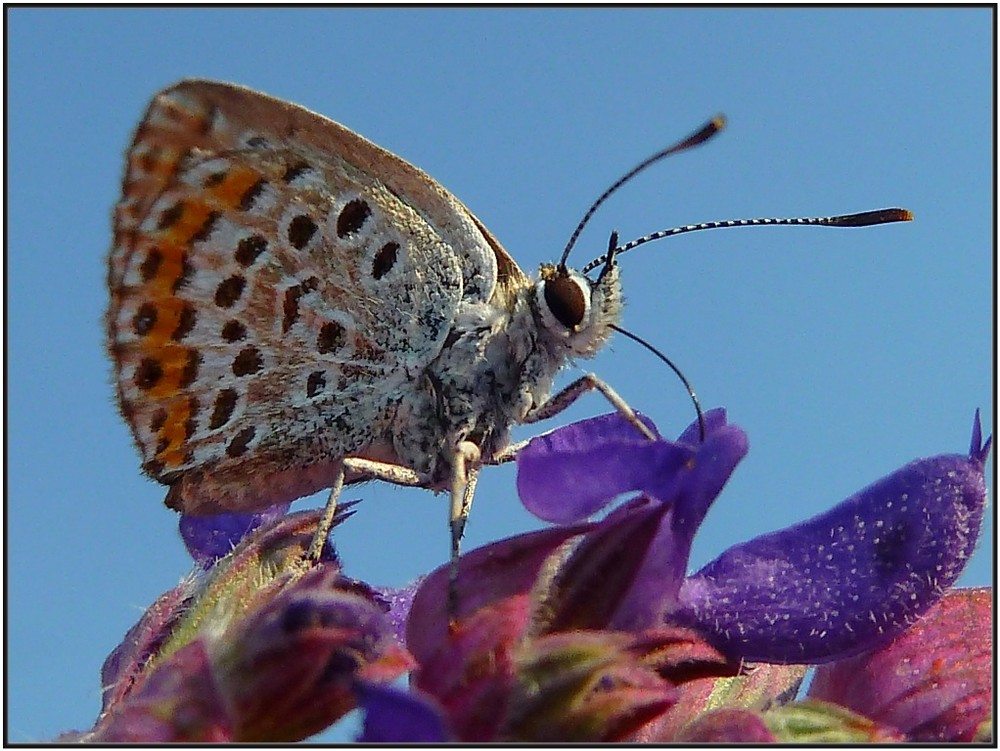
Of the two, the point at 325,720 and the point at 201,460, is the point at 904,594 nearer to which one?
the point at 325,720

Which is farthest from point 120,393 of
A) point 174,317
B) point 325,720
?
point 325,720

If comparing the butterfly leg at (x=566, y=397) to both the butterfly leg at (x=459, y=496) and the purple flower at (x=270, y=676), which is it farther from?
the purple flower at (x=270, y=676)

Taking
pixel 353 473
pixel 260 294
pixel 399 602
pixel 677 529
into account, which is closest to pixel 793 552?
pixel 677 529

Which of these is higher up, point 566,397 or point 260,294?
point 260,294

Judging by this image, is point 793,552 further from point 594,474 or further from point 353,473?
point 353,473

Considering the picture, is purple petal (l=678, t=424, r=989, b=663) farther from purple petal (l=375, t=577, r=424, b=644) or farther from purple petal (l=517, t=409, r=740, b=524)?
purple petal (l=375, t=577, r=424, b=644)

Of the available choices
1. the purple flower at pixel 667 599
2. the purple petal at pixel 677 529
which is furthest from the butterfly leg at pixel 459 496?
the purple petal at pixel 677 529
